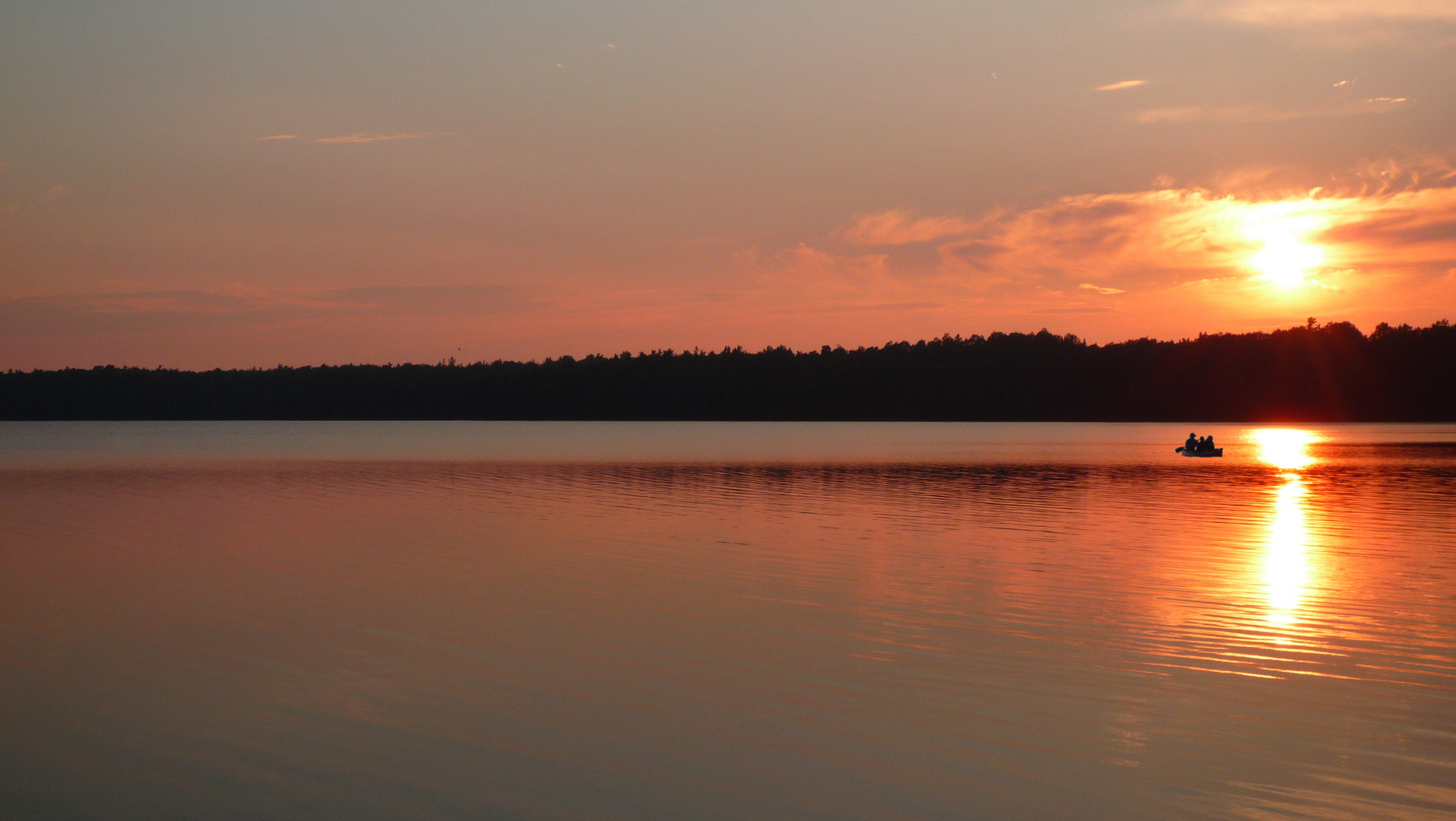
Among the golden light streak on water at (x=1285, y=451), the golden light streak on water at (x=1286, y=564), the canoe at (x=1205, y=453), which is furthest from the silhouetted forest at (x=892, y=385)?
the golden light streak on water at (x=1286, y=564)

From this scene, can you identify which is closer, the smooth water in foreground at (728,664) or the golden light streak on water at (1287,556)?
the smooth water in foreground at (728,664)

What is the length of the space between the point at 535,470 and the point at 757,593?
23832mm

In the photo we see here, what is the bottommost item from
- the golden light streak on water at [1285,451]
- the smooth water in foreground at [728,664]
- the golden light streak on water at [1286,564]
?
the smooth water in foreground at [728,664]

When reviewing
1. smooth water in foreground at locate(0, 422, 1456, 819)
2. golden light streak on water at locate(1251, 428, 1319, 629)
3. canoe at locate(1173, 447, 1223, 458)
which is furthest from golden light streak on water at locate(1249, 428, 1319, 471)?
smooth water in foreground at locate(0, 422, 1456, 819)

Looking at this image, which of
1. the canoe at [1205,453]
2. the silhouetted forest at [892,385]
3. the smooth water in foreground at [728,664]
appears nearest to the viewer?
the smooth water in foreground at [728,664]

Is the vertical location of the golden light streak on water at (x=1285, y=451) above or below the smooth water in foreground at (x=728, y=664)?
above

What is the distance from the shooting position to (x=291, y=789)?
6.27 metres

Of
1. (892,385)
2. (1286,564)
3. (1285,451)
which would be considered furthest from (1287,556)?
(892,385)

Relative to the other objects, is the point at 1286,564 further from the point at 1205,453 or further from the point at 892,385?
the point at 892,385

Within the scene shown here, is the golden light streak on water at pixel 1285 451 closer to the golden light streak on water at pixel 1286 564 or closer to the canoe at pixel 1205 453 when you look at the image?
the canoe at pixel 1205 453

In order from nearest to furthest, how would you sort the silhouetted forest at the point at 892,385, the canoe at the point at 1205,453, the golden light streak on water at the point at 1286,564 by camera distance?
1. the golden light streak on water at the point at 1286,564
2. the canoe at the point at 1205,453
3. the silhouetted forest at the point at 892,385

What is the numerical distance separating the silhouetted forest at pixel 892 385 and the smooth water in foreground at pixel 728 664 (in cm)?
11112

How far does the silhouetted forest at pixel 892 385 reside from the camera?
403ft

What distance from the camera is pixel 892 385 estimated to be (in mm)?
139125
